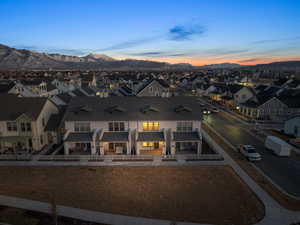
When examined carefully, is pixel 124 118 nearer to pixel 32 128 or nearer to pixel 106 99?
pixel 106 99

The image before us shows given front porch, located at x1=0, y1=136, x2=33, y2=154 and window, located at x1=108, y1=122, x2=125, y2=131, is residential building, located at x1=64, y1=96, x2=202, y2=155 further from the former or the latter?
front porch, located at x1=0, y1=136, x2=33, y2=154

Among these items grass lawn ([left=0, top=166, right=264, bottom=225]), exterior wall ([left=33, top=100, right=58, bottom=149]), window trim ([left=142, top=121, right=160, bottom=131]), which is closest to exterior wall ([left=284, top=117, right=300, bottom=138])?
grass lawn ([left=0, top=166, right=264, bottom=225])

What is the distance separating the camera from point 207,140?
32.3 metres

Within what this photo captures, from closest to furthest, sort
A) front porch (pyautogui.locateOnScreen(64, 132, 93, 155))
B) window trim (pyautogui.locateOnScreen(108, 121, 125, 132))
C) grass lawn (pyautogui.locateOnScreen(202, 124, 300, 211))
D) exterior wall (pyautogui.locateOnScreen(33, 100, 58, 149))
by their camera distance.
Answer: grass lawn (pyautogui.locateOnScreen(202, 124, 300, 211)) → front porch (pyautogui.locateOnScreen(64, 132, 93, 155)) → window trim (pyautogui.locateOnScreen(108, 121, 125, 132)) → exterior wall (pyautogui.locateOnScreen(33, 100, 58, 149))

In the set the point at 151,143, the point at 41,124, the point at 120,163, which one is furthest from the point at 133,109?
the point at 41,124

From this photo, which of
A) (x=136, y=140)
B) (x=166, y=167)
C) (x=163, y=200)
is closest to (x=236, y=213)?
(x=163, y=200)

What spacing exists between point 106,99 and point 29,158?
1436 cm

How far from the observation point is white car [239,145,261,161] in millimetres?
25688

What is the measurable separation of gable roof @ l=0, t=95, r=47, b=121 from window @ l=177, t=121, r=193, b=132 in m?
22.9

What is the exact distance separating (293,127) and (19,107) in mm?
51033

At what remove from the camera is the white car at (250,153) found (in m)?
25.7

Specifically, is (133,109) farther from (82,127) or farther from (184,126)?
(184,126)

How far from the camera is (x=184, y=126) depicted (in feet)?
94.9

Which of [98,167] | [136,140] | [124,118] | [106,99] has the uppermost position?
[106,99]
